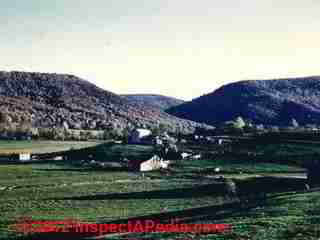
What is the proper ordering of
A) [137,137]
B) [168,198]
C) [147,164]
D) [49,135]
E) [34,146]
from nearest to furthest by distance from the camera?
[168,198]
[147,164]
[34,146]
[137,137]
[49,135]

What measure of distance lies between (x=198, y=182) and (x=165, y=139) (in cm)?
7369

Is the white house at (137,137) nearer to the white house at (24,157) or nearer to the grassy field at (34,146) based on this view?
the grassy field at (34,146)

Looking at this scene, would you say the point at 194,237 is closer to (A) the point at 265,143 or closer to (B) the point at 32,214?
(B) the point at 32,214

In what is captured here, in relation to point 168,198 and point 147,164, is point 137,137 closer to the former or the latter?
point 147,164

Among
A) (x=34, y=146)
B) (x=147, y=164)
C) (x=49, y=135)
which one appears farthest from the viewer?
(x=49, y=135)

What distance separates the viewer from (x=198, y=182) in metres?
68.5

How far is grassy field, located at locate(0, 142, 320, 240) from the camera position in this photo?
31.1 m

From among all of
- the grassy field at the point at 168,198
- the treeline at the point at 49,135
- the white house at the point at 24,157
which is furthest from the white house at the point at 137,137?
the grassy field at the point at 168,198

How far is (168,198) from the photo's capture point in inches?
2101

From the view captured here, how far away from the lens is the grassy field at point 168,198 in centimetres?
3109

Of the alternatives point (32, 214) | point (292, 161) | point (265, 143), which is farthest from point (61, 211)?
point (265, 143)

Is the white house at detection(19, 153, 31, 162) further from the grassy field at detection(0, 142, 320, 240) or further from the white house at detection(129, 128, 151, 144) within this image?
the white house at detection(129, 128, 151, 144)

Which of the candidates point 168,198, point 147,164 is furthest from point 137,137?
point 168,198

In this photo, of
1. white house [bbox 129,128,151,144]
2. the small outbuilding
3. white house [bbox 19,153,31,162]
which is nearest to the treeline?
white house [bbox 129,128,151,144]
